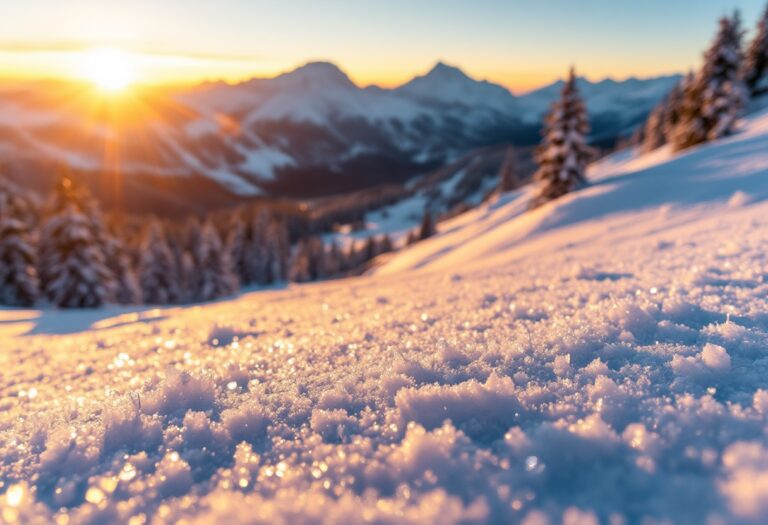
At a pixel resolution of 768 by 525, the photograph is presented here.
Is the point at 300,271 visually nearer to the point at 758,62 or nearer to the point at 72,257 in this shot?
the point at 72,257

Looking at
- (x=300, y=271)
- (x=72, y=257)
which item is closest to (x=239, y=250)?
(x=300, y=271)

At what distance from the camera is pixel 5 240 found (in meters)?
23.3

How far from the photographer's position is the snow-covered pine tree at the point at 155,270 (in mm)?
37625

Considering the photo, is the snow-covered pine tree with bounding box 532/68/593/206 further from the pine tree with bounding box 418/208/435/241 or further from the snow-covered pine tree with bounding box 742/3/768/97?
the pine tree with bounding box 418/208/435/241

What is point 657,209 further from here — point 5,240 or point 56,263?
point 5,240

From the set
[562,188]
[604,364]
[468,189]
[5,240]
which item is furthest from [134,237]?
[468,189]

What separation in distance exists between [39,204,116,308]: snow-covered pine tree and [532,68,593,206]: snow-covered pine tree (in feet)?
89.7

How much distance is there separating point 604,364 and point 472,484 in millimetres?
1261

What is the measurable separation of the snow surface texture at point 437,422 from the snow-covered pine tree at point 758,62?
53.0 meters

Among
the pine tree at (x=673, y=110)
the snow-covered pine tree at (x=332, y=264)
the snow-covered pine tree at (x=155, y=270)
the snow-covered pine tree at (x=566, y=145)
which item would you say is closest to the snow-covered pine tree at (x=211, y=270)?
the snow-covered pine tree at (x=155, y=270)

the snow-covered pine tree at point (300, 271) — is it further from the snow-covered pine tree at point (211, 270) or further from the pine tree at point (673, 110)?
the pine tree at point (673, 110)

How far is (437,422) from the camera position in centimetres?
209

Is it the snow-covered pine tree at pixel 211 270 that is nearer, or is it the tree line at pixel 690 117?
the tree line at pixel 690 117

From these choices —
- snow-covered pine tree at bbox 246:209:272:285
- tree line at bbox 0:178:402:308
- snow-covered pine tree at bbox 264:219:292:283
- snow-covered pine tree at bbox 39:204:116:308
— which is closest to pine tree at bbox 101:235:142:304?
tree line at bbox 0:178:402:308
